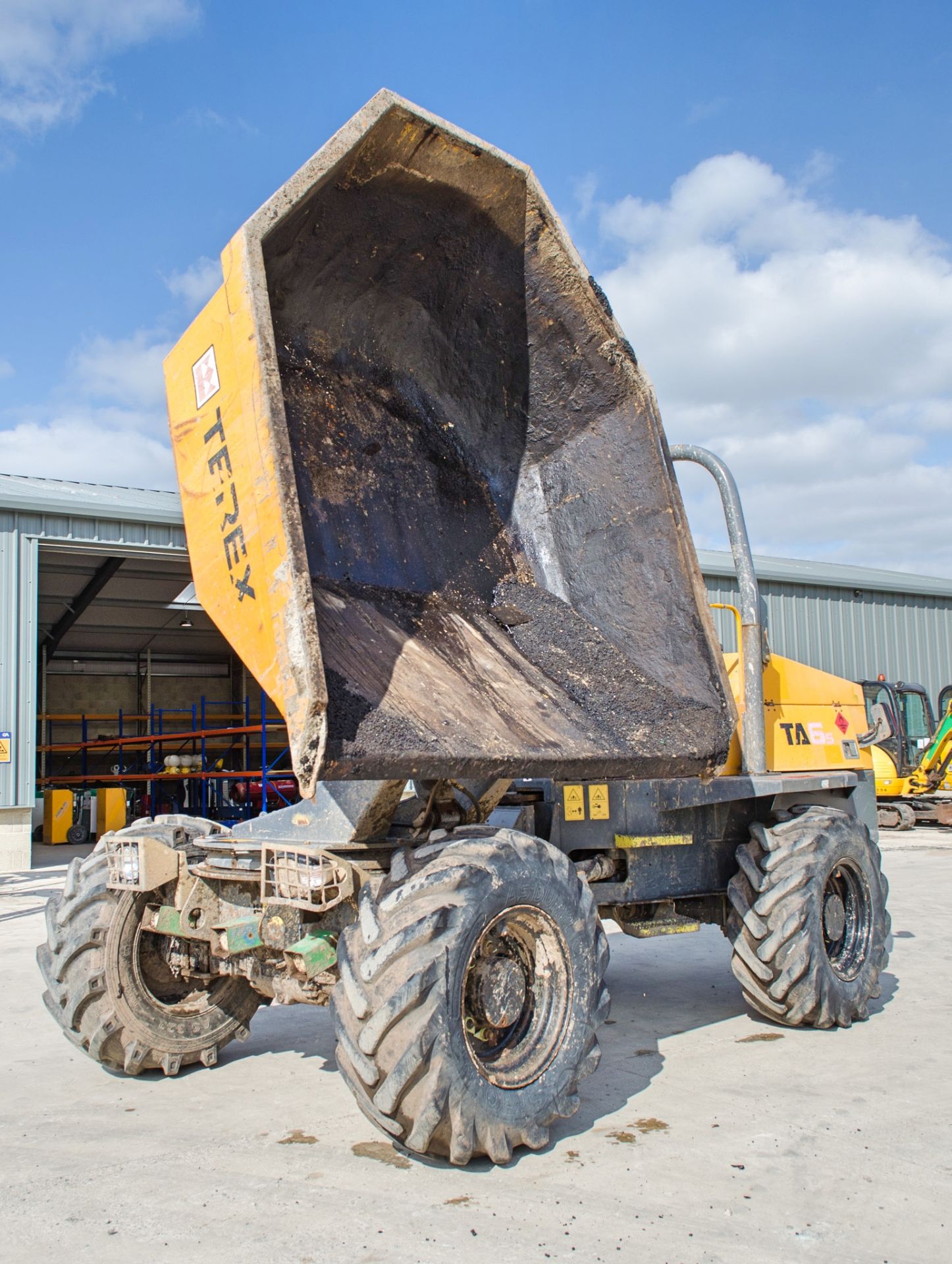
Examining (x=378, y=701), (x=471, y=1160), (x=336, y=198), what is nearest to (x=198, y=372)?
(x=336, y=198)

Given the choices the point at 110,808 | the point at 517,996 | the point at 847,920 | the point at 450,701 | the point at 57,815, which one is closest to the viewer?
the point at 517,996

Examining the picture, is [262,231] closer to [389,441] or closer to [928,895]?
[389,441]

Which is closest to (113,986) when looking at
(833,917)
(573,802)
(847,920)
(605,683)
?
(573,802)

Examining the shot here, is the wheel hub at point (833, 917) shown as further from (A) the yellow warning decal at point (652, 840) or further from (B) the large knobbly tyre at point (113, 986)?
(B) the large knobbly tyre at point (113, 986)

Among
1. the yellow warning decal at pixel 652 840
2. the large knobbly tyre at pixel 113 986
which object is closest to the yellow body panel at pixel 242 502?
the large knobbly tyre at pixel 113 986

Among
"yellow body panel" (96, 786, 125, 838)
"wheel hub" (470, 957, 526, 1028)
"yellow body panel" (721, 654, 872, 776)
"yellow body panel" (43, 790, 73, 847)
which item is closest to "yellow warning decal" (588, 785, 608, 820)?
"yellow body panel" (721, 654, 872, 776)

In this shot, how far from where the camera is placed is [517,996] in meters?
4.05

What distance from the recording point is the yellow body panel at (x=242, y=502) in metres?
3.50

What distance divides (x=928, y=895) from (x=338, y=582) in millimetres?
8935

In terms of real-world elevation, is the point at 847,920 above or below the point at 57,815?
above

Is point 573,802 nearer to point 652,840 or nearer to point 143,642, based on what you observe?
point 652,840

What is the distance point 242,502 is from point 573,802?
2379 millimetres

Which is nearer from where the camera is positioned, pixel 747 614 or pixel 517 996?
pixel 517 996

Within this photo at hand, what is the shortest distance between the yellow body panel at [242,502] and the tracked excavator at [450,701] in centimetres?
1
